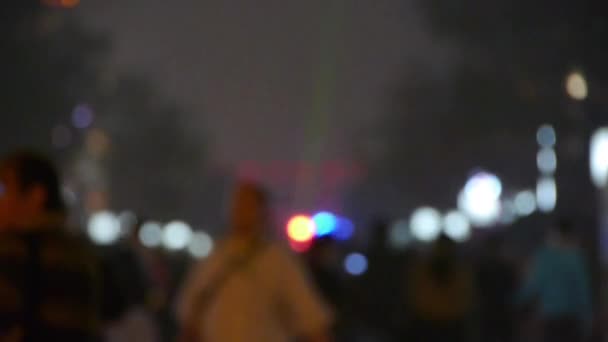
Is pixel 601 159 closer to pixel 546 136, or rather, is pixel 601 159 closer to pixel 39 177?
pixel 39 177

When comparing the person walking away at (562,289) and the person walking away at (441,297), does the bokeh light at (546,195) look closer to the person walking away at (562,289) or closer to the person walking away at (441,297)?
the person walking away at (562,289)

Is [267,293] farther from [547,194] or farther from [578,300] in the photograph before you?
[547,194]

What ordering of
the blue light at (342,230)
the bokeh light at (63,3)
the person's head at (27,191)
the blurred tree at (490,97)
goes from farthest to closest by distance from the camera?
the bokeh light at (63,3)
the blurred tree at (490,97)
the blue light at (342,230)
the person's head at (27,191)

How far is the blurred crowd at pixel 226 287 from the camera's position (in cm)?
465

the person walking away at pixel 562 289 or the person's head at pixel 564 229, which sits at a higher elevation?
the person's head at pixel 564 229

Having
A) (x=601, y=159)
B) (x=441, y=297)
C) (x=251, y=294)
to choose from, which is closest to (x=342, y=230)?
(x=601, y=159)

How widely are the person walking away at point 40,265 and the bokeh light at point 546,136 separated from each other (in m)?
47.3

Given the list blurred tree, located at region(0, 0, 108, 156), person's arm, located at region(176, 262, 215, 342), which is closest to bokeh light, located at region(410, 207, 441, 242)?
blurred tree, located at region(0, 0, 108, 156)

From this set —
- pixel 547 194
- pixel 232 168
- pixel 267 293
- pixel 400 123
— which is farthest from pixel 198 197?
→ pixel 267 293

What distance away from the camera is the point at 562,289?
46.3ft

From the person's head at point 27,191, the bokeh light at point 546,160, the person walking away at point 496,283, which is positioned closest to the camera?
the person's head at point 27,191

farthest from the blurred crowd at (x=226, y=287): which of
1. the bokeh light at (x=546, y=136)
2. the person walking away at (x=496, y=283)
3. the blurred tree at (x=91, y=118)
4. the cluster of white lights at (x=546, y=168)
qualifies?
the bokeh light at (x=546, y=136)

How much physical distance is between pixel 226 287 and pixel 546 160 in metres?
48.2

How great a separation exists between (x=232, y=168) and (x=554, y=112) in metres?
59.0
